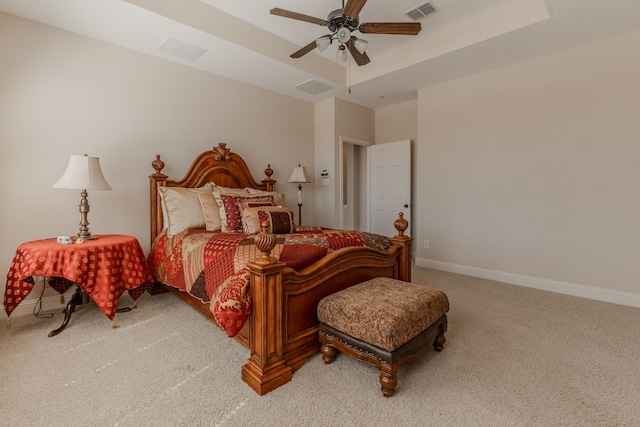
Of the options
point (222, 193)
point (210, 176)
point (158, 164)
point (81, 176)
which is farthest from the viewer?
point (210, 176)

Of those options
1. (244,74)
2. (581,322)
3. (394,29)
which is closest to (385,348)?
(581,322)

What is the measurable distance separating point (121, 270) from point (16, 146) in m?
1.48

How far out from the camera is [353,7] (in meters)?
2.25

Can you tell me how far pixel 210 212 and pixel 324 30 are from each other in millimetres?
2375

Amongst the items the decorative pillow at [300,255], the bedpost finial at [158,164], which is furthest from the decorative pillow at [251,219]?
the bedpost finial at [158,164]

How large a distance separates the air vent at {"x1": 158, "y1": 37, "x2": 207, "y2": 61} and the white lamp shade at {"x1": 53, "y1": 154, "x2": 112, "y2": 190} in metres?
1.46

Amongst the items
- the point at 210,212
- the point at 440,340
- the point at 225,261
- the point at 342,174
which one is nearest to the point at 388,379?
the point at 440,340

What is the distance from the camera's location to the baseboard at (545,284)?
122 inches

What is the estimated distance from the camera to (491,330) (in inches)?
97.0

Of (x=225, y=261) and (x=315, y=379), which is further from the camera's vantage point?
(x=225, y=261)

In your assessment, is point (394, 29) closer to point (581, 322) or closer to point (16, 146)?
point (581, 322)

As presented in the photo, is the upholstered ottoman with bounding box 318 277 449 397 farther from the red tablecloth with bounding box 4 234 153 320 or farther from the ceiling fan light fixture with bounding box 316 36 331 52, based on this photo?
the ceiling fan light fixture with bounding box 316 36 331 52

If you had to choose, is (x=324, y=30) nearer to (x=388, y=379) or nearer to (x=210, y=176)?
(x=210, y=176)

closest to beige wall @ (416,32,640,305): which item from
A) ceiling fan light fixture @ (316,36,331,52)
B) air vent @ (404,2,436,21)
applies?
air vent @ (404,2,436,21)
